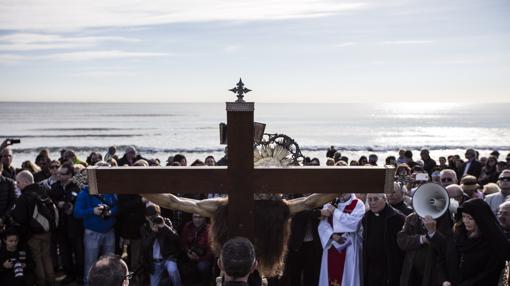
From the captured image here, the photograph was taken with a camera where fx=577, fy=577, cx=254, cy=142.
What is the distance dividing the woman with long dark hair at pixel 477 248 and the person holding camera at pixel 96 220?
466 cm

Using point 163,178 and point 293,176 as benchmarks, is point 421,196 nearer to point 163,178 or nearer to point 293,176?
point 293,176

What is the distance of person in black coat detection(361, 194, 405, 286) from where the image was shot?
6.61 m

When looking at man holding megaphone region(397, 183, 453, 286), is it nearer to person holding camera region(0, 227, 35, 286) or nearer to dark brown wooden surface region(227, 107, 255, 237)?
dark brown wooden surface region(227, 107, 255, 237)

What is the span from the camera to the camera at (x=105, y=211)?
A: 7965 millimetres

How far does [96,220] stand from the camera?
8070 millimetres

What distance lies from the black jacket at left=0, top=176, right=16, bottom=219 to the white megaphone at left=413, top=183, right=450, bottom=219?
222 inches

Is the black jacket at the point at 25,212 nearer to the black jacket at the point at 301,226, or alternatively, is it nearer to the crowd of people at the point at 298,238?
the crowd of people at the point at 298,238

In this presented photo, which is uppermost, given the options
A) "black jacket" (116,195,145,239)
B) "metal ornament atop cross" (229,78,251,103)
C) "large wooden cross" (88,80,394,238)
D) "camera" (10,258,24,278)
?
"metal ornament atop cross" (229,78,251,103)

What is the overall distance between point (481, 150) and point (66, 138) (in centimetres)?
3652

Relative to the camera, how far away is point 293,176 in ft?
11.6

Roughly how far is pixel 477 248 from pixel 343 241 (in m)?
2.06

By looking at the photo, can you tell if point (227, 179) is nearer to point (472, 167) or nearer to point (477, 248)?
point (477, 248)

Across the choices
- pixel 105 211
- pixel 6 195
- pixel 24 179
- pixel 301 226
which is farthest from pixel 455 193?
pixel 6 195

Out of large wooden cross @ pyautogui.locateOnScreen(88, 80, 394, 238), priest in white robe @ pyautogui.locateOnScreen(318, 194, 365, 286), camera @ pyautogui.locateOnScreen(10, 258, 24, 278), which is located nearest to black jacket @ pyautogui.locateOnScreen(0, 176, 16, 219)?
camera @ pyautogui.locateOnScreen(10, 258, 24, 278)
